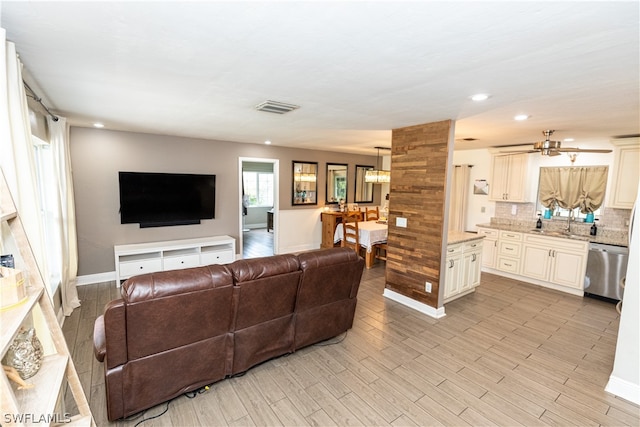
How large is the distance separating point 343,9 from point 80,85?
7.85 feet

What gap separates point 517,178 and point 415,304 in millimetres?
3379

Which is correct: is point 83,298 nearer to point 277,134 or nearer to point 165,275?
point 165,275

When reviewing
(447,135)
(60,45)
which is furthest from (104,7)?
(447,135)

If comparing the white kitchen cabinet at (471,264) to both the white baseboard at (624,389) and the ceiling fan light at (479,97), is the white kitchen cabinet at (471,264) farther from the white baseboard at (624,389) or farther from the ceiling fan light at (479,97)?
the ceiling fan light at (479,97)

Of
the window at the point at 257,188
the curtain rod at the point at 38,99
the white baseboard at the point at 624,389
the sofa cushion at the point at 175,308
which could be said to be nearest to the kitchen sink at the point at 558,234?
the white baseboard at the point at 624,389

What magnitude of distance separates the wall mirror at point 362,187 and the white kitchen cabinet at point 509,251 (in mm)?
3573

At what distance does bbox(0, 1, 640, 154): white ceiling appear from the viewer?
4.47ft

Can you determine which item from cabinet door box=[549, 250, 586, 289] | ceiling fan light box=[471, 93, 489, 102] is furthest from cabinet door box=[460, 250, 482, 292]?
ceiling fan light box=[471, 93, 489, 102]

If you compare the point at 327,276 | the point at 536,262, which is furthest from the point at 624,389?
the point at 536,262

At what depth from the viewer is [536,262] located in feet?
16.4

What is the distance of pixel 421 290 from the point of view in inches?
155

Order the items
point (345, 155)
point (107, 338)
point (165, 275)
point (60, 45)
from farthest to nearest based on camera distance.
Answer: point (345, 155), point (165, 275), point (107, 338), point (60, 45)

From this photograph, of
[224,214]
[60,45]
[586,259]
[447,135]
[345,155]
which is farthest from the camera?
[345,155]

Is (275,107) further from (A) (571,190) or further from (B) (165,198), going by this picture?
(A) (571,190)
